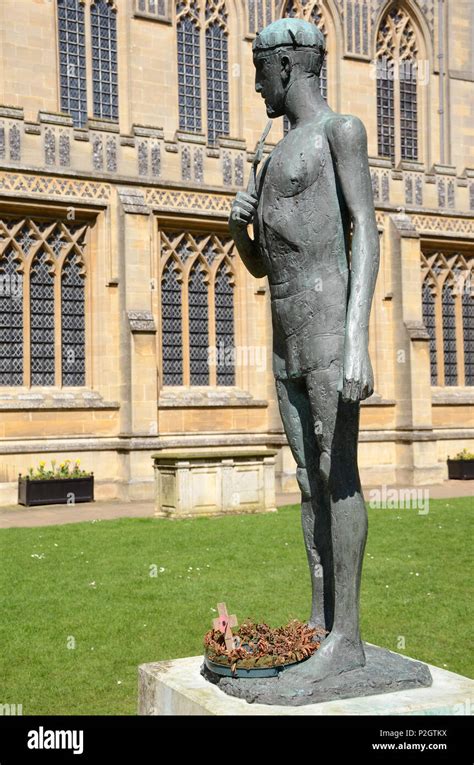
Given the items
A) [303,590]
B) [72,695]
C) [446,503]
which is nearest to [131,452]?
[446,503]

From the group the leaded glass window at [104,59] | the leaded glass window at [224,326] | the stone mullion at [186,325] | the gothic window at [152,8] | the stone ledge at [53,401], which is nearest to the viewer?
the stone ledge at [53,401]

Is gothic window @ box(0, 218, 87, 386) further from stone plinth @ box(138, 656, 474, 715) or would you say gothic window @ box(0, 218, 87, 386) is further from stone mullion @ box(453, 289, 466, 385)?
stone plinth @ box(138, 656, 474, 715)

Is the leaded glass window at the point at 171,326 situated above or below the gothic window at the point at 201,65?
below

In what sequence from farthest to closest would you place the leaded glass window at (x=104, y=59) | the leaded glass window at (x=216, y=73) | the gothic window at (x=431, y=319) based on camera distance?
the gothic window at (x=431, y=319)
the leaded glass window at (x=216, y=73)
the leaded glass window at (x=104, y=59)

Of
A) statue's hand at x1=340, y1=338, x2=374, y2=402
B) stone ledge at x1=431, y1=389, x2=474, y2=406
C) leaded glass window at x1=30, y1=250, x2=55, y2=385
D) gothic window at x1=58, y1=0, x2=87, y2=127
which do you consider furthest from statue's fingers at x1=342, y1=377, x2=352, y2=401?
stone ledge at x1=431, y1=389, x2=474, y2=406

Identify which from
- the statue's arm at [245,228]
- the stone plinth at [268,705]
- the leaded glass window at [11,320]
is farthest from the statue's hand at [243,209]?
the leaded glass window at [11,320]

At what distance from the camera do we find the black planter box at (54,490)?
18.1m

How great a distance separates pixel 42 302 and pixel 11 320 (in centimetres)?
80

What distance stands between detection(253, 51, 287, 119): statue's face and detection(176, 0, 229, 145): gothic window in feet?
63.2

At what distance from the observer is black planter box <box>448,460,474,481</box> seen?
23484 millimetres

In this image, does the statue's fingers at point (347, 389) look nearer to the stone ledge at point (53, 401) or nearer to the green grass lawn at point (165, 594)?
the green grass lawn at point (165, 594)

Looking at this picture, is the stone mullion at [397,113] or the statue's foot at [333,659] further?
the stone mullion at [397,113]

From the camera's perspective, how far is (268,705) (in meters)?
4.04

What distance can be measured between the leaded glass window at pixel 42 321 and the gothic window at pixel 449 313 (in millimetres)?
10149
